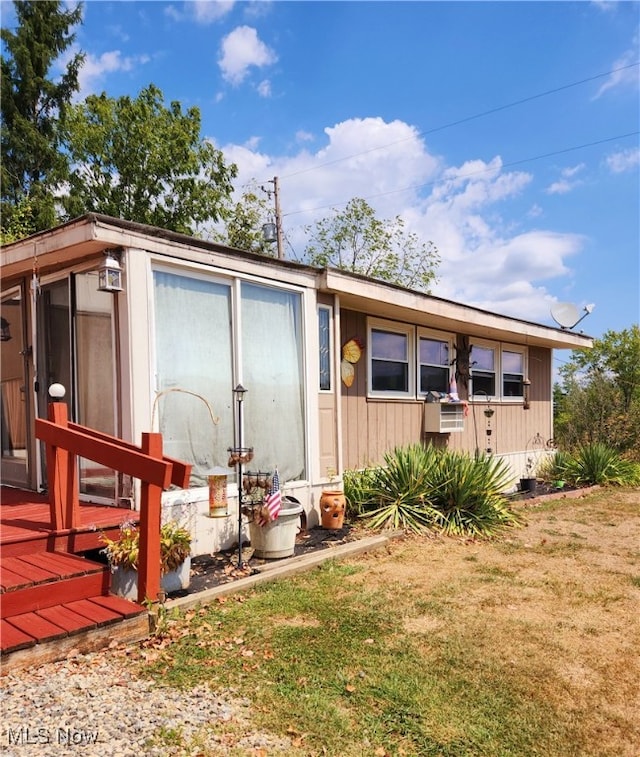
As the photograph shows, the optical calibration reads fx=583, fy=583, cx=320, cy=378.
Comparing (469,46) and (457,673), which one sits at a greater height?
(469,46)

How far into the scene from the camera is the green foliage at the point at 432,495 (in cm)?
679

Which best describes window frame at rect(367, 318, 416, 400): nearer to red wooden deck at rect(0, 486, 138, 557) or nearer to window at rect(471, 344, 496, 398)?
window at rect(471, 344, 496, 398)

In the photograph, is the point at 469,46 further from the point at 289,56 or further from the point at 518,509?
the point at 518,509

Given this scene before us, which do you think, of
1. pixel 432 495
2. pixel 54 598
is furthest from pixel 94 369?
pixel 432 495

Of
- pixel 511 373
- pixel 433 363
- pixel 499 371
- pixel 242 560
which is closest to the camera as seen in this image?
pixel 242 560

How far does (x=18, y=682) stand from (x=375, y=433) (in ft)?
20.0

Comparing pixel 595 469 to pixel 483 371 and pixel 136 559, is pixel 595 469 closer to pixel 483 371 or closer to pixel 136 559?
pixel 483 371

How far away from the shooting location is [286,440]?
6.45 metres

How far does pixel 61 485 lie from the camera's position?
4230mm

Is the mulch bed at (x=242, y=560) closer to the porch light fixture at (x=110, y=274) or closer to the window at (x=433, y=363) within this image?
the porch light fixture at (x=110, y=274)

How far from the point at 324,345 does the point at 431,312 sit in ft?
7.41

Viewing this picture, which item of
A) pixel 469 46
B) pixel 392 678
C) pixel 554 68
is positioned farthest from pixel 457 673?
pixel 554 68

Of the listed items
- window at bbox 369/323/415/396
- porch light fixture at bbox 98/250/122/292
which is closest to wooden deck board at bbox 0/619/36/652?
porch light fixture at bbox 98/250/122/292

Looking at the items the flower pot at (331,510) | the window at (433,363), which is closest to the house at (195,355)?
the flower pot at (331,510)
